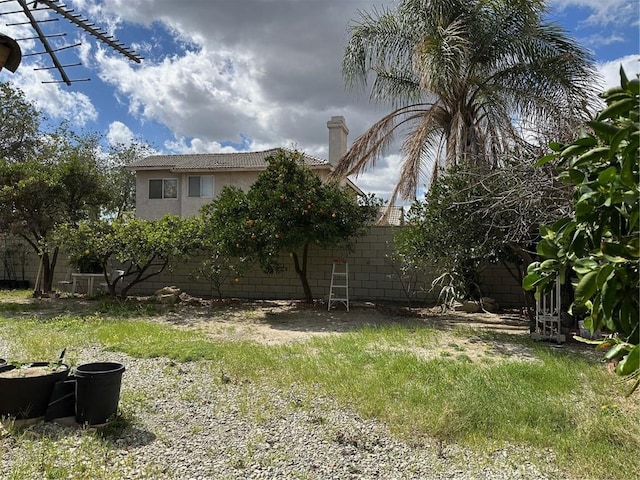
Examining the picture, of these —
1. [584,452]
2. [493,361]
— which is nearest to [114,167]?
[493,361]

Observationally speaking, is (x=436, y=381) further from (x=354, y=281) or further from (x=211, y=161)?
(x=211, y=161)

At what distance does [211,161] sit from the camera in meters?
19.1

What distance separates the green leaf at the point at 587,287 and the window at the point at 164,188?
61.4ft

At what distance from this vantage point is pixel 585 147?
1.43m

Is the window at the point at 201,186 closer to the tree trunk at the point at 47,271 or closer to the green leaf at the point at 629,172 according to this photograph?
the tree trunk at the point at 47,271

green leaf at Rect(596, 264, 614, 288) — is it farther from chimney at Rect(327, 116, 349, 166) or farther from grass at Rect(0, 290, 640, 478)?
chimney at Rect(327, 116, 349, 166)

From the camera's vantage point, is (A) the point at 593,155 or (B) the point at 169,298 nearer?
(A) the point at 593,155

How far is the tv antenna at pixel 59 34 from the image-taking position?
149 inches

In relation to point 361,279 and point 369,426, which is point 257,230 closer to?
point 361,279

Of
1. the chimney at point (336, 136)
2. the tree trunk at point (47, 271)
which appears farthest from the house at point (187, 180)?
the tree trunk at point (47, 271)

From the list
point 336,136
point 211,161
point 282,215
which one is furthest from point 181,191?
point 282,215

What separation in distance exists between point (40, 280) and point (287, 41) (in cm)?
1028

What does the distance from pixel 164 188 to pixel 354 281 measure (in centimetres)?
1083

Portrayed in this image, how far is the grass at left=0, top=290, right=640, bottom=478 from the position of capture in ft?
10.7
